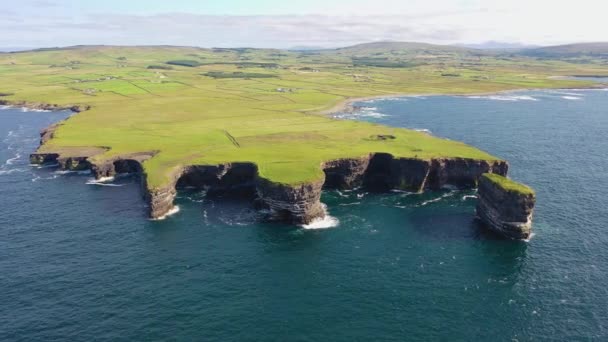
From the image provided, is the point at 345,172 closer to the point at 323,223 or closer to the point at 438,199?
the point at 438,199

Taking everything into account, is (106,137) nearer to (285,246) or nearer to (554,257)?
(285,246)

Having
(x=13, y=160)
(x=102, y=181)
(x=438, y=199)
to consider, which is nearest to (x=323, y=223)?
(x=438, y=199)

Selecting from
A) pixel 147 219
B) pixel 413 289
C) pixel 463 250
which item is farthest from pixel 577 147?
pixel 147 219

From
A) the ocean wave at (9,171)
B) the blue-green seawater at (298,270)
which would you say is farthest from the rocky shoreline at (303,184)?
the ocean wave at (9,171)

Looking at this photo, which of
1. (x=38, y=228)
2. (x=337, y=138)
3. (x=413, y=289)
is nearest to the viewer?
(x=413, y=289)

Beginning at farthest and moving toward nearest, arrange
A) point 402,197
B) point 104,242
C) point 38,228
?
point 402,197
point 38,228
point 104,242

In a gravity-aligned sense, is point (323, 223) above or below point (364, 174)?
below

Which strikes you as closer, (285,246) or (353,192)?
(285,246)
